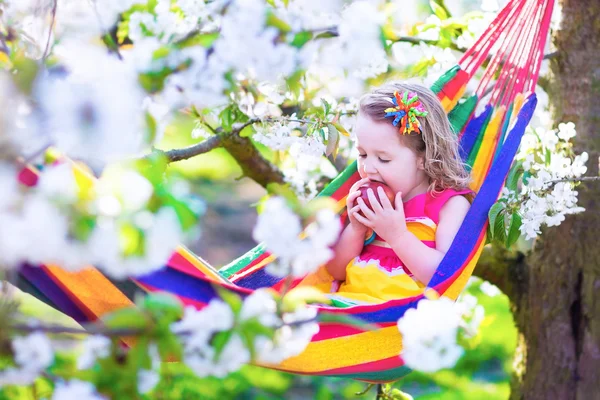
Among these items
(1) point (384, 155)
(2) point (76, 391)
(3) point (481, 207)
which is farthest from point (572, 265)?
(2) point (76, 391)

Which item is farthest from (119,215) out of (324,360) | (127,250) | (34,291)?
(324,360)

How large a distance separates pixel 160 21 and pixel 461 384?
2129 mm

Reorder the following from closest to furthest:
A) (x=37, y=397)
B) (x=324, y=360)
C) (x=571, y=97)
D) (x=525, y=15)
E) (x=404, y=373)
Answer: (x=37, y=397)
(x=324, y=360)
(x=404, y=373)
(x=525, y=15)
(x=571, y=97)

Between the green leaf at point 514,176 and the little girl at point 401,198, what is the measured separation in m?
0.13

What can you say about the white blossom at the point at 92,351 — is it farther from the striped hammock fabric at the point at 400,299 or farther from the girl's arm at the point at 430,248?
the girl's arm at the point at 430,248

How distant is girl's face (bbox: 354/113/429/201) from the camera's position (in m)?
1.73

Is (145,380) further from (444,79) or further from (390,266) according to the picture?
(444,79)

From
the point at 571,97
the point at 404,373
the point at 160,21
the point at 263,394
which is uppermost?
the point at 571,97

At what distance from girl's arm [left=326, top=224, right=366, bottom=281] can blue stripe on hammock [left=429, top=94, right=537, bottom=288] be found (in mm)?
317

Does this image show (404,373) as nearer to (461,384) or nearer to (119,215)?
(119,215)

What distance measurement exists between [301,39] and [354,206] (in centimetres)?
82

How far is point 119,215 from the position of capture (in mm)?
738

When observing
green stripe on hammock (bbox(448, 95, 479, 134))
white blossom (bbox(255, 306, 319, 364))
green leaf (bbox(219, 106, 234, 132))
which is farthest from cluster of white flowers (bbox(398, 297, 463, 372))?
green stripe on hammock (bbox(448, 95, 479, 134))

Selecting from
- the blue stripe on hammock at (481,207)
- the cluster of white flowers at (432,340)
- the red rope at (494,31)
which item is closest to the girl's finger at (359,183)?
the blue stripe on hammock at (481,207)
